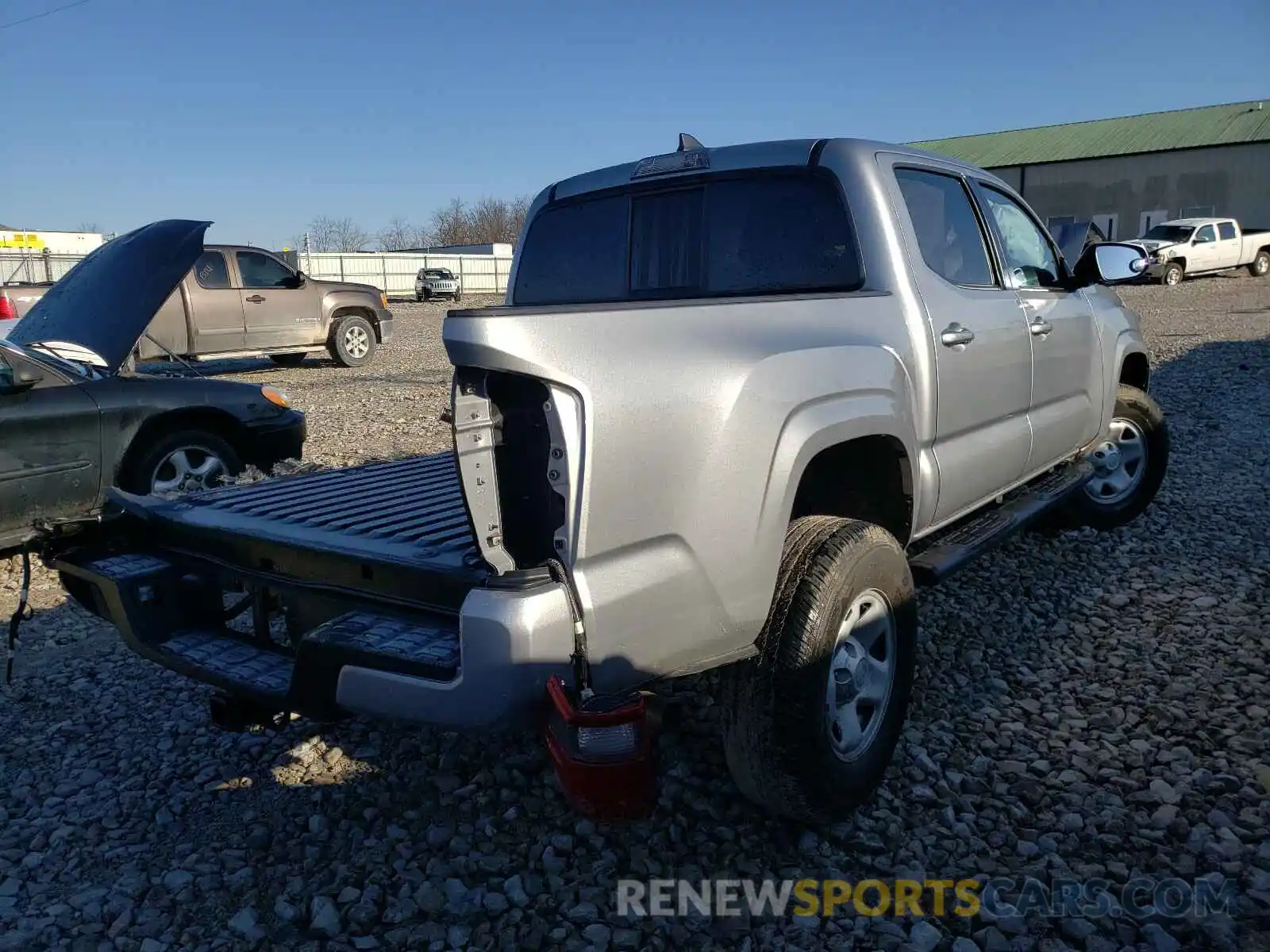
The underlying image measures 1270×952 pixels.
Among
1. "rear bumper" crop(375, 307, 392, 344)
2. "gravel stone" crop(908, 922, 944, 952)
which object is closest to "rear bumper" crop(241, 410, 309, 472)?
"gravel stone" crop(908, 922, 944, 952)

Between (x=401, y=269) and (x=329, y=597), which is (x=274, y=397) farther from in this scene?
(x=401, y=269)

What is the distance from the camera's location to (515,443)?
2.18m

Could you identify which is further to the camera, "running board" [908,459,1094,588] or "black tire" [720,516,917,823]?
"running board" [908,459,1094,588]

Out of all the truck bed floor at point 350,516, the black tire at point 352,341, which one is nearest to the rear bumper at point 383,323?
the black tire at point 352,341

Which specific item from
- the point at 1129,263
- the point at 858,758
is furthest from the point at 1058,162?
the point at 858,758

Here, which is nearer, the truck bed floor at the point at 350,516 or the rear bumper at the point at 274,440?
the truck bed floor at the point at 350,516

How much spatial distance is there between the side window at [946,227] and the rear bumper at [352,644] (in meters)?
2.24

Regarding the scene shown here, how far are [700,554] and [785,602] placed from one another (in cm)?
42

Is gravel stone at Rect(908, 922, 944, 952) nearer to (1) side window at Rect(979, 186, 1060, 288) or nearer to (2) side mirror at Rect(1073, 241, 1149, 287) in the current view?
(1) side window at Rect(979, 186, 1060, 288)

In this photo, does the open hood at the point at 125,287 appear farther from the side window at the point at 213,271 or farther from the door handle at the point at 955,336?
the side window at the point at 213,271

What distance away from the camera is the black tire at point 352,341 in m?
14.9

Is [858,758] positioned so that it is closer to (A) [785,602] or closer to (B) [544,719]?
(A) [785,602]

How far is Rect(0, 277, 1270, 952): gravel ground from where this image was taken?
250cm

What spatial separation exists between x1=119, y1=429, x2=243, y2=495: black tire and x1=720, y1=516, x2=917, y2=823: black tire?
13.5ft
